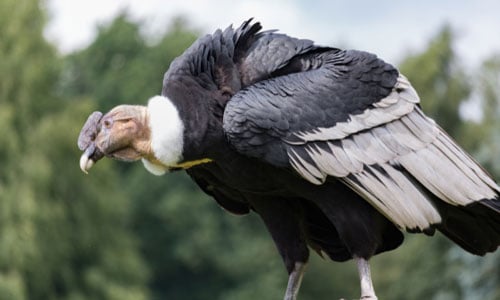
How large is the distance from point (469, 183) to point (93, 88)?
3753 cm

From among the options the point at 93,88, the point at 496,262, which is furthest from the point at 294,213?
the point at 93,88

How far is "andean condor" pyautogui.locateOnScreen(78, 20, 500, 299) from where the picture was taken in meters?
10.0

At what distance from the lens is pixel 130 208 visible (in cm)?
4544

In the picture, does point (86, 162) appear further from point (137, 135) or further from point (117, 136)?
point (137, 135)

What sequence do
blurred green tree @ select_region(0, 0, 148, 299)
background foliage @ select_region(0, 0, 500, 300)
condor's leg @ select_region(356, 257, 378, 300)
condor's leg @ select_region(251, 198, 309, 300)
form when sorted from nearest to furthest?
condor's leg @ select_region(356, 257, 378, 300) < condor's leg @ select_region(251, 198, 309, 300) < background foliage @ select_region(0, 0, 500, 300) < blurred green tree @ select_region(0, 0, 148, 299)

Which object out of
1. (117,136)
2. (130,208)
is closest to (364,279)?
(117,136)

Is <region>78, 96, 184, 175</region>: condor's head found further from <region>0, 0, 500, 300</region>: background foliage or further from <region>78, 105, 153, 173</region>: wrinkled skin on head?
<region>0, 0, 500, 300</region>: background foliage

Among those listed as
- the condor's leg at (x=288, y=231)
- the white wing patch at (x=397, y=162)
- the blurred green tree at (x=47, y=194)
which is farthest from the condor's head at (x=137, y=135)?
the blurred green tree at (x=47, y=194)

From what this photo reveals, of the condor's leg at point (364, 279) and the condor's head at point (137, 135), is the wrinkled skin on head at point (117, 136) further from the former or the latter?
the condor's leg at point (364, 279)

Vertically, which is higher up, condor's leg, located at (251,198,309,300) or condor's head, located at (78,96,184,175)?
condor's head, located at (78,96,184,175)

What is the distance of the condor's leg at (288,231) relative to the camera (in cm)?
1080

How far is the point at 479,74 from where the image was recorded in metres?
51.2

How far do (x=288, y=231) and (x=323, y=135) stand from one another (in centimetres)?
104

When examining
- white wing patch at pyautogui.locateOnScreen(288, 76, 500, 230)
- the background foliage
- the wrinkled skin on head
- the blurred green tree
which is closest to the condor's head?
the wrinkled skin on head
